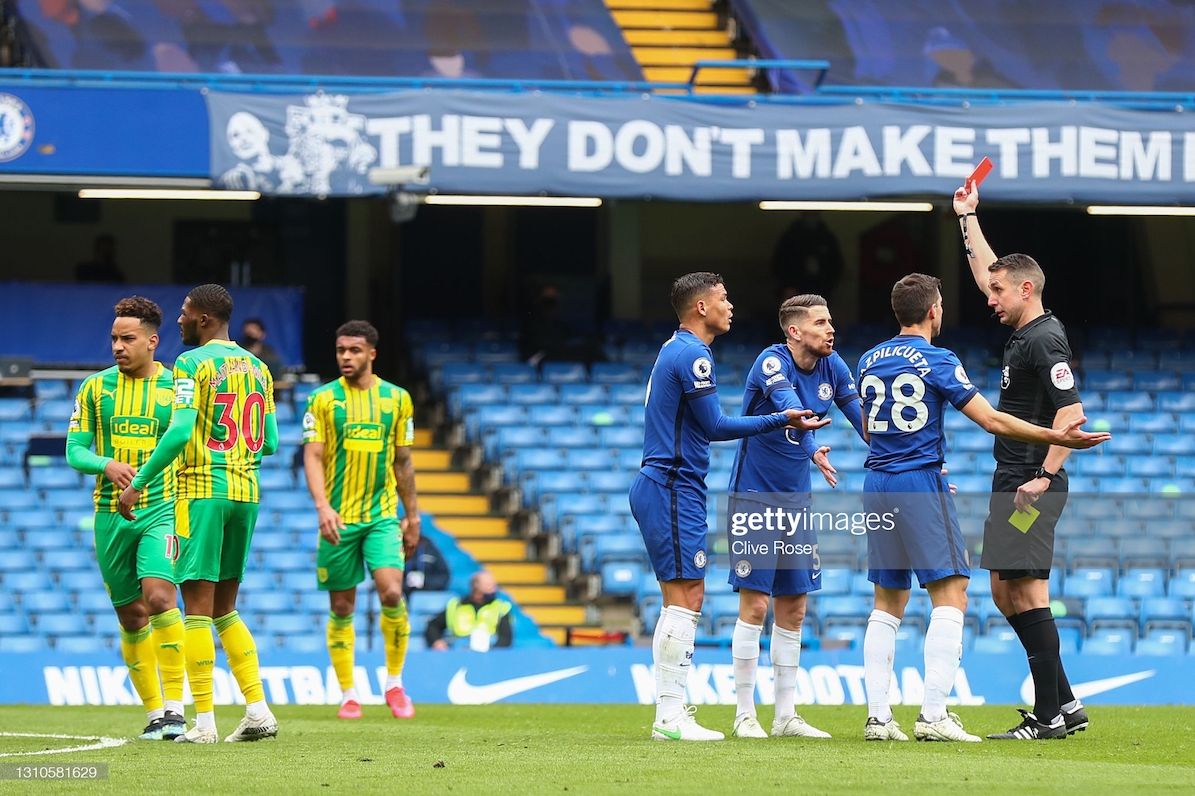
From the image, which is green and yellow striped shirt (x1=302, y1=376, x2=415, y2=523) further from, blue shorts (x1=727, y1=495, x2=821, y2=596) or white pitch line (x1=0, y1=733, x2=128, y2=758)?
blue shorts (x1=727, y1=495, x2=821, y2=596)

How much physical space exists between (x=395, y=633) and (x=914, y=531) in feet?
12.6

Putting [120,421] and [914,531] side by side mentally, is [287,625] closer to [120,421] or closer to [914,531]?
[120,421]

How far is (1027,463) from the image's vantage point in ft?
24.7

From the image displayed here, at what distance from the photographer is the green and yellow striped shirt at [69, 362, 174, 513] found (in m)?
7.71

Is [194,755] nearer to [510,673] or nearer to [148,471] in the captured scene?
[148,471]

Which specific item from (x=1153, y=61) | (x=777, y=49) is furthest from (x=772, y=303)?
(x=1153, y=61)

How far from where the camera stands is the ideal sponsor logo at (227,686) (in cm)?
1194

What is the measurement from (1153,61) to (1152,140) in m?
4.14

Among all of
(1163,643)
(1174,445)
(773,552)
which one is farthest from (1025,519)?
(1174,445)

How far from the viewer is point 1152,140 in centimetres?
1722

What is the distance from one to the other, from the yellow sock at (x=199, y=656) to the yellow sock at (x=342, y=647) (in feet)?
7.23

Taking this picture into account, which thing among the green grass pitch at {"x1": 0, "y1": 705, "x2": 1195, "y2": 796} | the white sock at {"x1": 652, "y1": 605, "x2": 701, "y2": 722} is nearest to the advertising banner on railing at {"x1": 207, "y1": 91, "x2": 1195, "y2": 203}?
the green grass pitch at {"x1": 0, "y1": 705, "x2": 1195, "y2": 796}

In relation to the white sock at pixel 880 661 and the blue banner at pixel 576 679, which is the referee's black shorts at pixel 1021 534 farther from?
the blue banner at pixel 576 679

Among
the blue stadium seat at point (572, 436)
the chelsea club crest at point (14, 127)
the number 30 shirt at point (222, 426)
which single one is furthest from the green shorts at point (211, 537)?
the chelsea club crest at point (14, 127)
